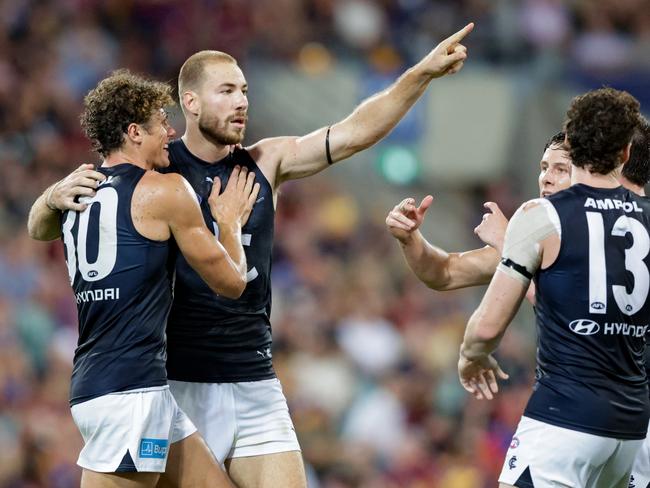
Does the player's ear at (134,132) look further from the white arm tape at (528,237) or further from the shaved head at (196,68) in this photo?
the white arm tape at (528,237)

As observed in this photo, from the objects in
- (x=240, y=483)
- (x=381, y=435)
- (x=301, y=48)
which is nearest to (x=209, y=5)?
(x=301, y=48)

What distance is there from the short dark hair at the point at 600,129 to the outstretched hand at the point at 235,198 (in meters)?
1.77

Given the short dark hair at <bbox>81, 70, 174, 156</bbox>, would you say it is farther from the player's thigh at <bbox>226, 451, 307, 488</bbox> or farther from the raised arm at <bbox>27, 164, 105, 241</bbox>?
the player's thigh at <bbox>226, 451, 307, 488</bbox>

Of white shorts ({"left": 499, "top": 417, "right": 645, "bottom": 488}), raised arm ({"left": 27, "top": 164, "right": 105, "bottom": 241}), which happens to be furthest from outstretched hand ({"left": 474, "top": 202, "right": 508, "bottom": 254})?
raised arm ({"left": 27, "top": 164, "right": 105, "bottom": 241})

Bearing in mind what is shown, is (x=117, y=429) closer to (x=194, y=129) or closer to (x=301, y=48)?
(x=194, y=129)

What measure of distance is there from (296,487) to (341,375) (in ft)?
19.1

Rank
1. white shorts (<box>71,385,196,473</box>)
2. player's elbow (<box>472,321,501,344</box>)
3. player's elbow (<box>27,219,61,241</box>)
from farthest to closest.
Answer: player's elbow (<box>27,219,61,241</box>), white shorts (<box>71,385,196,473</box>), player's elbow (<box>472,321,501,344</box>)

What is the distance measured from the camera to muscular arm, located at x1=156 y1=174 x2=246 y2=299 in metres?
5.41

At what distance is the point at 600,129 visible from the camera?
5.07 m

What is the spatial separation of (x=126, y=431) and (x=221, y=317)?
3.19ft

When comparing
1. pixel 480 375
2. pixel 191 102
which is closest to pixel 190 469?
pixel 480 375

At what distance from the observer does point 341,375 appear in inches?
465

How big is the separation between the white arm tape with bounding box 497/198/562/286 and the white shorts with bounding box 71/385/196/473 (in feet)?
5.59

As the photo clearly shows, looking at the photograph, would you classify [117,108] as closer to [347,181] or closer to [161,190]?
[161,190]
